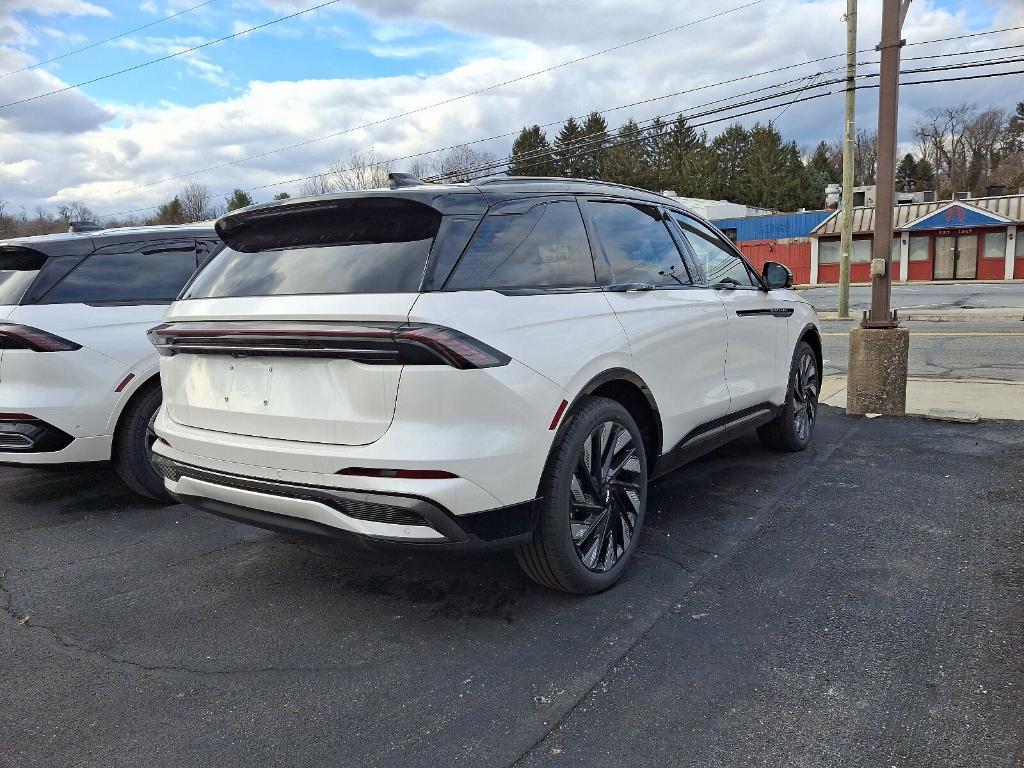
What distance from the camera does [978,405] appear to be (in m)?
7.20

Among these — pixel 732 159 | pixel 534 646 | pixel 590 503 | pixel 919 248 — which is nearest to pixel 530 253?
pixel 590 503

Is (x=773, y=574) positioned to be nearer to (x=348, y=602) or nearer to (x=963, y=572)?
(x=963, y=572)

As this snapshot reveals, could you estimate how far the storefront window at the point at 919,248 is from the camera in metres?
41.1

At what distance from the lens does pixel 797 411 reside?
570 centimetres

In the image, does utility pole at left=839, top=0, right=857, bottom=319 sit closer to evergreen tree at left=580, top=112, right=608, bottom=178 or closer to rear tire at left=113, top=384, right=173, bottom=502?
rear tire at left=113, top=384, right=173, bottom=502

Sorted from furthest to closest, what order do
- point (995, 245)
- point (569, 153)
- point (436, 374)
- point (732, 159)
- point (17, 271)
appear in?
point (732, 159) < point (569, 153) < point (995, 245) < point (17, 271) < point (436, 374)

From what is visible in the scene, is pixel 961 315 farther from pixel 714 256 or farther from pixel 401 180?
pixel 401 180

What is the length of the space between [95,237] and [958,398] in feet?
25.0

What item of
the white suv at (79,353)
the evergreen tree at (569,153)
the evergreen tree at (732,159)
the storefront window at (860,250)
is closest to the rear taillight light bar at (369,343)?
the white suv at (79,353)

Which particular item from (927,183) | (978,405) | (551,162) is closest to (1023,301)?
(978,405)

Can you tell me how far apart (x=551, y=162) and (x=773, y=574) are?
61847 millimetres

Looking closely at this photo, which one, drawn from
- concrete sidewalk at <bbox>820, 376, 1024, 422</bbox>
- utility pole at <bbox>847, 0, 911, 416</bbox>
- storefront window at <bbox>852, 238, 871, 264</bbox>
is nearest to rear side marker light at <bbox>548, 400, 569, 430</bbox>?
utility pole at <bbox>847, 0, 911, 416</bbox>

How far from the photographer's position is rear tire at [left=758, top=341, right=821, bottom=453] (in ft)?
18.1

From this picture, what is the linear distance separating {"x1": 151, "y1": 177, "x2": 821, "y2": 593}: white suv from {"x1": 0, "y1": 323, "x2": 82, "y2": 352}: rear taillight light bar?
1433 mm
